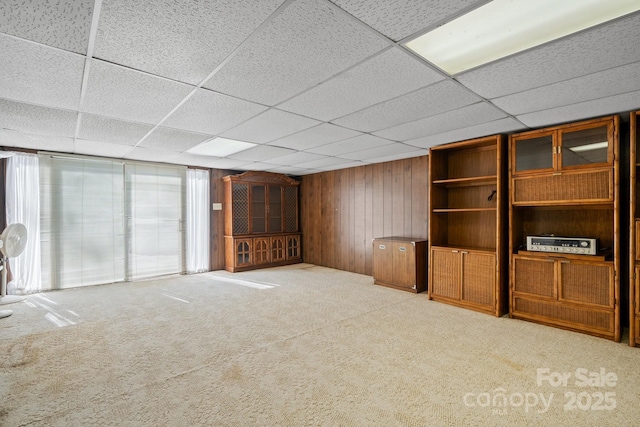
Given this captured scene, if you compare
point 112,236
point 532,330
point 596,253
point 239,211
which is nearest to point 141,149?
point 112,236

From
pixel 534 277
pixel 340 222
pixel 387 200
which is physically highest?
pixel 387 200

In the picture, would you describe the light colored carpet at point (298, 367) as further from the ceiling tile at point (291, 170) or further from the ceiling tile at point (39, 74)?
the ceiling tile at point (291, 170)

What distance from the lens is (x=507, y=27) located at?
167cm

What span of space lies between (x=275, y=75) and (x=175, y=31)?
2.24 ft

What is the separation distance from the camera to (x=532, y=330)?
3141 mm

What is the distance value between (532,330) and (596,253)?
3.31 ft

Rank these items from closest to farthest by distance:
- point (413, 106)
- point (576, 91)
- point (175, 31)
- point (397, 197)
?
point (175, 31), point (576, 91), point (413, 106), point (397, 197)

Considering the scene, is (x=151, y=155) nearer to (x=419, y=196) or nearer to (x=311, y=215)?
(x=311, y=215)

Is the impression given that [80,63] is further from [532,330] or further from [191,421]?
[532,330]

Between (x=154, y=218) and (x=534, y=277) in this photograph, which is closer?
(x=534, y=277)

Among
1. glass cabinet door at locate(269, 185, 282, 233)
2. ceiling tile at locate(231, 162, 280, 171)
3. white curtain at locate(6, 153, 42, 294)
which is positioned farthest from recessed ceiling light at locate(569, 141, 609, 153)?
white curtain at locate(6, 153, 42, 294)

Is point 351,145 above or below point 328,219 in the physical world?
above

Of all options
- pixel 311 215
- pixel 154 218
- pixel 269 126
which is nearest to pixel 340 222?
pixel 311 215

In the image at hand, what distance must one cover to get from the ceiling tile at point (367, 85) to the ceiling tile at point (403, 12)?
24 cm
